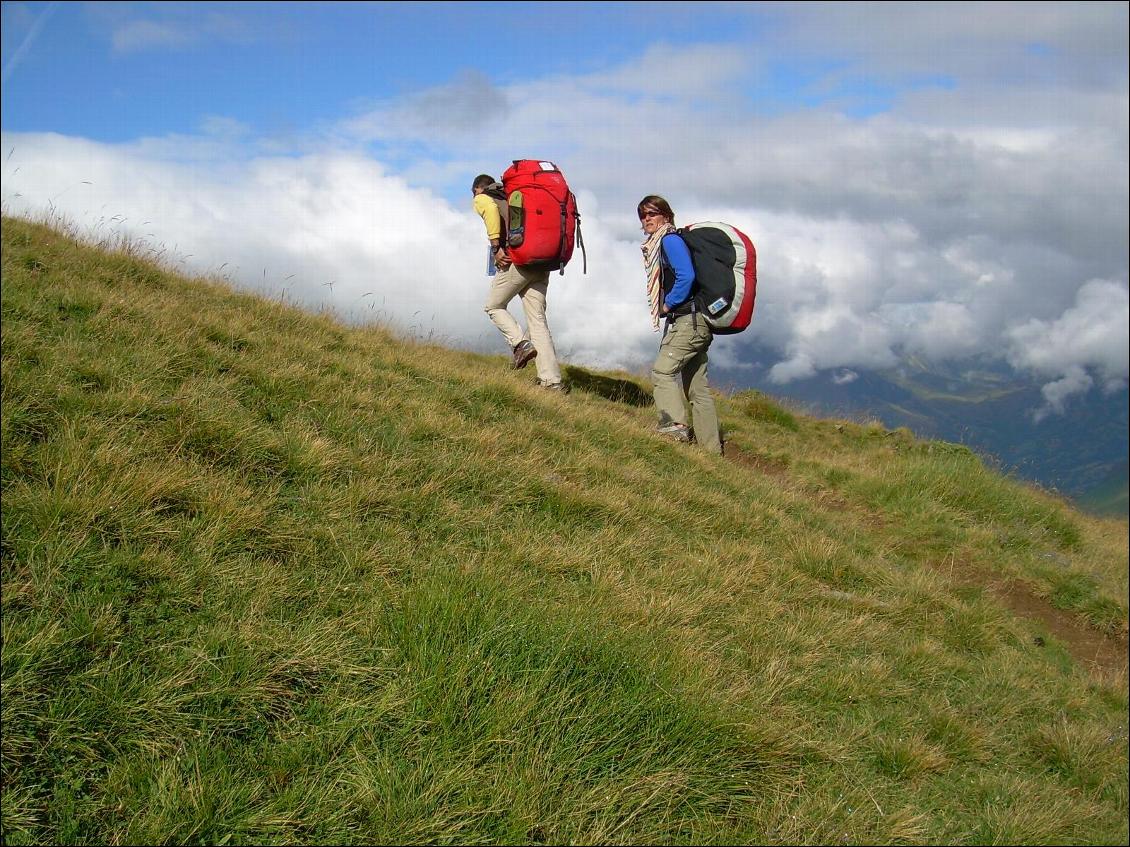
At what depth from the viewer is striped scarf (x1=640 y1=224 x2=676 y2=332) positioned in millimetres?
8359

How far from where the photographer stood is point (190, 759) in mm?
2244

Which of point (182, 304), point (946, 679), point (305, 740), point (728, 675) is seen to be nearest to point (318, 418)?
point (182, 304)

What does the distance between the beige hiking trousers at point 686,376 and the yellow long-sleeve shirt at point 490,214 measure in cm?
235

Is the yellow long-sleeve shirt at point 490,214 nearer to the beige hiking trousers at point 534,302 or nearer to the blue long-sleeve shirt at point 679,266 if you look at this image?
the beige hiking trousers at point 534,302

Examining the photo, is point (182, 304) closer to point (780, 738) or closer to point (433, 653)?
point (433, 653)

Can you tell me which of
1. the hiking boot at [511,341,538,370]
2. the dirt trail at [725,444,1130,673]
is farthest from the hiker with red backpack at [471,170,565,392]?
the dirt trail at [725,444,1130,673]

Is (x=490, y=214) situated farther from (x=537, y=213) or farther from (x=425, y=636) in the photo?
(x=425, y=636)

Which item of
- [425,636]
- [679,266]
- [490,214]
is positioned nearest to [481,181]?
[490,214]

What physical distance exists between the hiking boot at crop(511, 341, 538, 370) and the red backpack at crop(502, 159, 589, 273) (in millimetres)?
1133

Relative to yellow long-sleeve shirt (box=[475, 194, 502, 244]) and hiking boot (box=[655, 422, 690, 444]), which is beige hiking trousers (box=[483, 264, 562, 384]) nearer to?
yellow long-sleeve shirt (box=[475, 194, 502, 244])

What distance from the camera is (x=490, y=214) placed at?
8.38 metres

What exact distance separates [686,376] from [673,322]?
834 millimetres

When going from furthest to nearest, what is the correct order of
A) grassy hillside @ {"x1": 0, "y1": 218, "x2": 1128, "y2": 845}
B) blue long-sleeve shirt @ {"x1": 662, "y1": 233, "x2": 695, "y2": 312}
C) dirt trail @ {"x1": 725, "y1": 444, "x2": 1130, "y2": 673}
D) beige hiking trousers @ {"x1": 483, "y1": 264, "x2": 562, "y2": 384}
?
beige hiking trousers @ {"x1": 483, "y1": 264, "x2": 562, "y2": 384}, blue long-sleeve shirt @ {"x1": 662, "y1": 233, "x2": 695, "y2": 312}, dirt trail @ {"x1": 725, "y1": 444, "x2": 1130, "y2": 673}, grassy hillside @ {"x1": 0, "y1": 218, "x2": 1128, "y2": 845}

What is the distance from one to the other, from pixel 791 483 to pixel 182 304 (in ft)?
24.4
